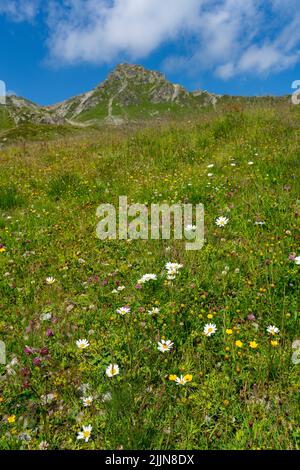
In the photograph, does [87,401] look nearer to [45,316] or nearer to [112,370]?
[112,370]

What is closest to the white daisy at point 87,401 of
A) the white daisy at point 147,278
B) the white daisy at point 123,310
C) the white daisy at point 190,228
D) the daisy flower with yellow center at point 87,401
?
the daisy flower with yellow center at point 87,401

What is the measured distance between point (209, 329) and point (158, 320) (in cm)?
61

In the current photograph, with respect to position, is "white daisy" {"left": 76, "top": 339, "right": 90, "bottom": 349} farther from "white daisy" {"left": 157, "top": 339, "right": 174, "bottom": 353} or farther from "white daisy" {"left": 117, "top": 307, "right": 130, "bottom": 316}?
"white daisy" {"left": 157, "top": 339, "right": 174, "bottom": 353}

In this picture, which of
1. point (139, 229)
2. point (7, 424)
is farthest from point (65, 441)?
point (139, 229)

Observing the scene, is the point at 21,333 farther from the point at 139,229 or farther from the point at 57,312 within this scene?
Answer: the point at 139,229

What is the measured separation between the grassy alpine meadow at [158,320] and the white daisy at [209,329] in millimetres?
14

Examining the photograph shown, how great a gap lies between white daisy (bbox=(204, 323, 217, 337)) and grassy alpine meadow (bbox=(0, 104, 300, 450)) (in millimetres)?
14

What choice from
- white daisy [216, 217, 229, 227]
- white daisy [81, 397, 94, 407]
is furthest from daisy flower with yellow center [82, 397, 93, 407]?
white daisy [216, 217, 229, 227]

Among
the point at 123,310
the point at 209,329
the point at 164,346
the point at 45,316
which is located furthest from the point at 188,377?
the point at 45,316

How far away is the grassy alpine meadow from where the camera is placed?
2.85 meters

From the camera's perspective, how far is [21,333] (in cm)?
406

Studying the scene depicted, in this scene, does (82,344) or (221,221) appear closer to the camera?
(82,344)

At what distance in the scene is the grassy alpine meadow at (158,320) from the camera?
112 inches

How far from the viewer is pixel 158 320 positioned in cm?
386
